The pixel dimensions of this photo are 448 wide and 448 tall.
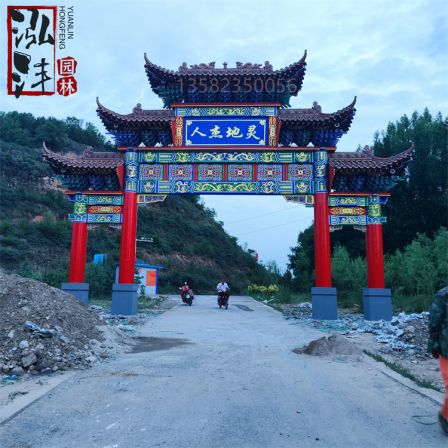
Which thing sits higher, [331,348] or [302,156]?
[302,156]

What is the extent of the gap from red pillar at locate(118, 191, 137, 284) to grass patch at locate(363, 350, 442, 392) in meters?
8.04

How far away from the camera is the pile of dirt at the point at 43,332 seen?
5031 mm

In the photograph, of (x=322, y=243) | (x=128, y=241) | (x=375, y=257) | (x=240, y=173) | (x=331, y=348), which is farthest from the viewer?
(x=240, y=173)

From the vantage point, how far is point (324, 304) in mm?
11789

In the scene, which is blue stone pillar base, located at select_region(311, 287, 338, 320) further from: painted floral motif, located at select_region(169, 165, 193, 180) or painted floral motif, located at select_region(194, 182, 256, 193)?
painted floral motif, located at select_region(169, 165, 193, 180)

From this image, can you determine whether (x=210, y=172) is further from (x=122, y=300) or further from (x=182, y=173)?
(x=122, y=300)

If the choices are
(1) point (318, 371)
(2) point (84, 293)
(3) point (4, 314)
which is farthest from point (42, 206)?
(1) point (318, 371)

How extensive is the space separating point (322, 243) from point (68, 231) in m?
28.6

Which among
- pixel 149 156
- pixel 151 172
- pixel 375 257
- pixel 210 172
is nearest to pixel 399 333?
pixel 375 257

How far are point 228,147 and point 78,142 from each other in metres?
51.3

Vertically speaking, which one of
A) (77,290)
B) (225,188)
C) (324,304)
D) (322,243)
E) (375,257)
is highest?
(225,188)

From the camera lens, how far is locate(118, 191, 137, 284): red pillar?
12422 mm

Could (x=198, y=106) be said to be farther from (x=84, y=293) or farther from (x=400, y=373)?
(x=400, y=373)

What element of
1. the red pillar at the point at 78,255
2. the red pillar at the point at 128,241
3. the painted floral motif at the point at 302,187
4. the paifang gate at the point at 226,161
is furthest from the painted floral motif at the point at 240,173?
the red pillar at the point at 78,255
